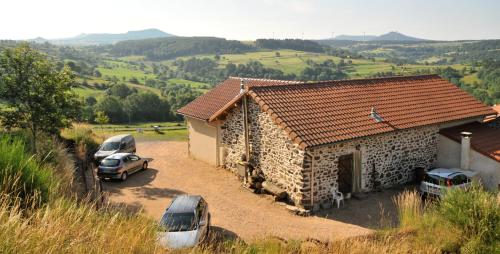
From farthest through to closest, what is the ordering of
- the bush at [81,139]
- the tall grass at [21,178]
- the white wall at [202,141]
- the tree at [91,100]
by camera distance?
1. the tree at [91,100]
2. the bush at [81,139]
3. the white wall at [202,141]
4. the tall grass at [21,178]

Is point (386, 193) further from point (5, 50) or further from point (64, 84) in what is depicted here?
point (5, 50)

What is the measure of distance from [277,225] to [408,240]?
6094mm

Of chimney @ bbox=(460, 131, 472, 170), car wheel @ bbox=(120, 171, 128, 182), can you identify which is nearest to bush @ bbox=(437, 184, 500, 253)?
chimney @ bbox=(460, 131, 472, 170)

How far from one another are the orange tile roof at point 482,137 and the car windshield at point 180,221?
13342mm

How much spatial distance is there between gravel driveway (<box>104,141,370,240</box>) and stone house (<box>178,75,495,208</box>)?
1094 mm

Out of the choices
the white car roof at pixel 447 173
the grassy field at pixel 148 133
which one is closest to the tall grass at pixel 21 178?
the white car roof at pixel 447 173

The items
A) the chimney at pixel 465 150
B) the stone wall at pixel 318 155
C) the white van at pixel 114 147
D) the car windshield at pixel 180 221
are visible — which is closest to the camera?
the car windshield at pixel 180 221

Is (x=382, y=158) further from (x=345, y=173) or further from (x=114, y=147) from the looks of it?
(x=114, y=147)

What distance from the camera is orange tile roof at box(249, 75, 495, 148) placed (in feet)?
54.3

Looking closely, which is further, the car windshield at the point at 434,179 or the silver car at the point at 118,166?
the silver car at the point at 118,166

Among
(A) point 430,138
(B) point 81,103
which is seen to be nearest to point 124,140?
(B) point 81,103

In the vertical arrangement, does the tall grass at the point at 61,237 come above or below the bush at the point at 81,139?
above

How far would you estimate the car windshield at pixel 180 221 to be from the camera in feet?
38.3

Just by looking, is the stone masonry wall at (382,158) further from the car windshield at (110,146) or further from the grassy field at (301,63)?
the grassy field at (301,63)
